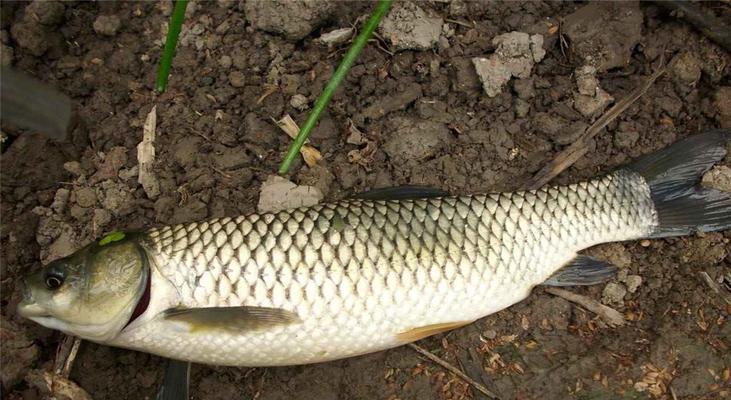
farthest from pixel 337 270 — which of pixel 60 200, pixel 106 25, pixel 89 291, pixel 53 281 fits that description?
pixel 106 25

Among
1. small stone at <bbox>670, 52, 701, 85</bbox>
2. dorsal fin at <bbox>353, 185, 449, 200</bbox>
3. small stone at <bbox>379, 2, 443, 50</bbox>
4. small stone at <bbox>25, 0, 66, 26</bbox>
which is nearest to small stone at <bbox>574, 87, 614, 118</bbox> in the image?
small stone at <bbox>670, 52, 701, 85</bbox>

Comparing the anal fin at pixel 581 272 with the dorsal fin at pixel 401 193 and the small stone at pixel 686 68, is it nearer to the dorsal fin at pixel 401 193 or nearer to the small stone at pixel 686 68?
the dorsal fin at pixel 401 193

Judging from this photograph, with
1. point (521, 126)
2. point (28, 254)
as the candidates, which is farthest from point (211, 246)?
point (521, 126)

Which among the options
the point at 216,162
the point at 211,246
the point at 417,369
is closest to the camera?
the point at 211,246

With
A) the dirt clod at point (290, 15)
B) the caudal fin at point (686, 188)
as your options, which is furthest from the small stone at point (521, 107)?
the dirt clod at point (290, 15)

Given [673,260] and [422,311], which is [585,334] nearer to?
[673,260]

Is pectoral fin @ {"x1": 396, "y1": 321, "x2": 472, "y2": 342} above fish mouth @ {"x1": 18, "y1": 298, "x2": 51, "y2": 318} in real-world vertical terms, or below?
above

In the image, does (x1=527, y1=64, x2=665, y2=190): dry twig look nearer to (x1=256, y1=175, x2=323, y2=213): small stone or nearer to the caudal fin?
the caudal fin

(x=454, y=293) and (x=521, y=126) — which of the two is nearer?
(x=454, y=293)
